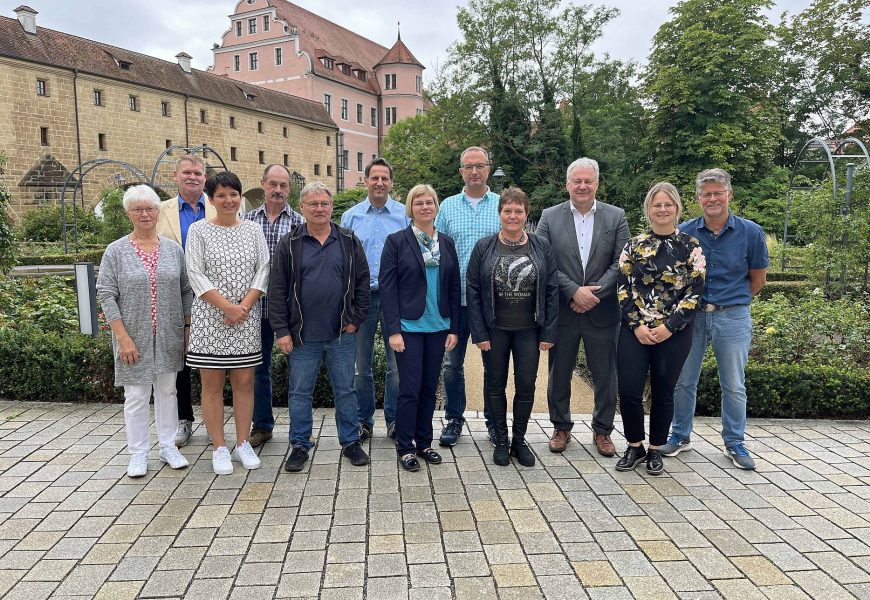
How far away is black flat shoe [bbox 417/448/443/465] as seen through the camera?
→ 4.10 meters

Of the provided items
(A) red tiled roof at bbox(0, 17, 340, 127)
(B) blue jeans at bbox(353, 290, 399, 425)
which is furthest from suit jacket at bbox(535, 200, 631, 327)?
(A) red tiled roof at bbox(0, 17, 340, 127)

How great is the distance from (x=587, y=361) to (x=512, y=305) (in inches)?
33.2

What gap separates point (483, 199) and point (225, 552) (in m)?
2.81

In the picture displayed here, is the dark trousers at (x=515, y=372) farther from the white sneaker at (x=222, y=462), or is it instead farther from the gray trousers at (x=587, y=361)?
the white sneaker at (x=222, y=462)

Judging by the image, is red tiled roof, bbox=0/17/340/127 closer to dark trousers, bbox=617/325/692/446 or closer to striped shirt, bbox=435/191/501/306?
striped shirt, bbox=435/191/501/306

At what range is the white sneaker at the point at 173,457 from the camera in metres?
3.99

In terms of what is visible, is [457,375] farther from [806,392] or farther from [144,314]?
[806,392]

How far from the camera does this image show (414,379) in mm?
4023

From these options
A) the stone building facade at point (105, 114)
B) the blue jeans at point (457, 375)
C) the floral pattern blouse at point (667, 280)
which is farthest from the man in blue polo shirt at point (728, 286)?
the stone building facade at point (105, 114)

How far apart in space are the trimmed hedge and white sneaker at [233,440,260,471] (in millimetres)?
3740

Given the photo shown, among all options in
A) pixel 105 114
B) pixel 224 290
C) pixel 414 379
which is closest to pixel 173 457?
pixel 224 290

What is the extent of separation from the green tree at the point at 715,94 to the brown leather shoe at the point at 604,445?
2047 cm

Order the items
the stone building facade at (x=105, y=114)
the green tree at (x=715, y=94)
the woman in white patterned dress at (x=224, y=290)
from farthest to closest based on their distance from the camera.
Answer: the stone building facade at (x=105, y=114) < the green tree at (x=715, y=94) < the woman in white patterned dress at (x=224, y=290)

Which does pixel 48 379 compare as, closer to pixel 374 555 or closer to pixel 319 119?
pixel 374 555
